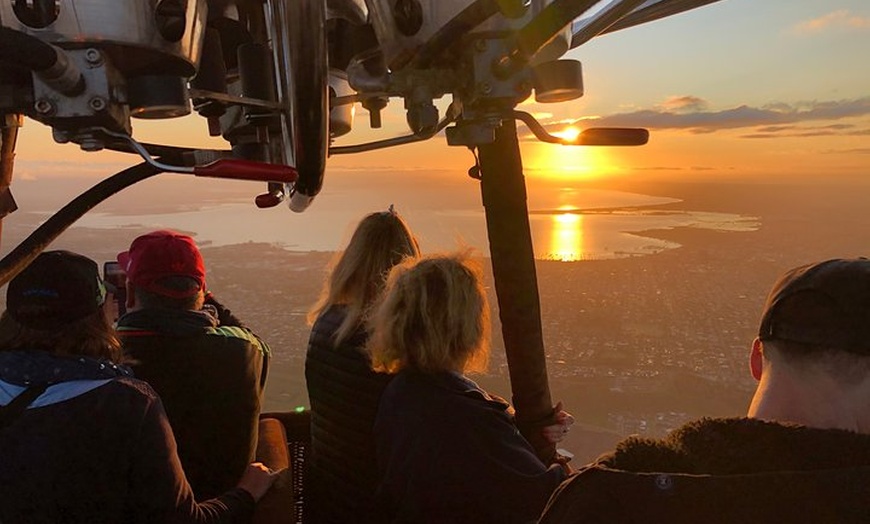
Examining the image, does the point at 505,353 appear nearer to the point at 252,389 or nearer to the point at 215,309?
the point at 252,389

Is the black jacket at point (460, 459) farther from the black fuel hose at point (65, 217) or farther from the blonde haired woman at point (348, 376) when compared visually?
the black fuel hose at point (65, 217)

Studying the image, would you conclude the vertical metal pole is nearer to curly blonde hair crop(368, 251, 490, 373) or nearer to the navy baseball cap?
the navy baseball cap

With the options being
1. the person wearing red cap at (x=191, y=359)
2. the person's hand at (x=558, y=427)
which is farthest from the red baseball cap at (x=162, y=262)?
the person's hand at (x=558, y=427)

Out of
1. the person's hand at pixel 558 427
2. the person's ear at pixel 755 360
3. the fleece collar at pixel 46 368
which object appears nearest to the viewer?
the person's ear at pixel 755 360

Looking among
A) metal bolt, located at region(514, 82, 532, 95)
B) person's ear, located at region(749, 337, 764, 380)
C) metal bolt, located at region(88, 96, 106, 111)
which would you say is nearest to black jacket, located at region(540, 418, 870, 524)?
person's ear, located at region(749, 337, 764, 380)

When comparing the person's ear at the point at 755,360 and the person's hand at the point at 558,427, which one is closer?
the person's ear at the point at 755,360

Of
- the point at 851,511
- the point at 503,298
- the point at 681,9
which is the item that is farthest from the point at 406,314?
the point at 851,511

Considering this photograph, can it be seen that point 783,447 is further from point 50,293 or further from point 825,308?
point 50,293
